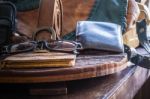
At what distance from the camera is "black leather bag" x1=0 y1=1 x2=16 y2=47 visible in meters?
0.52

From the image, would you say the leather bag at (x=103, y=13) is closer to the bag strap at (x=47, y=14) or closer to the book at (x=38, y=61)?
the bag strap at (x=47, y=14)

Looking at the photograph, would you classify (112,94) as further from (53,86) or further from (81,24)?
(81,24)

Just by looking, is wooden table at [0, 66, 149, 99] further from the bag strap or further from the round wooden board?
the bag strap

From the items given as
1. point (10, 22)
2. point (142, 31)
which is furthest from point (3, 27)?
point (142, 31)

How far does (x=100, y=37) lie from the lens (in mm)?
505

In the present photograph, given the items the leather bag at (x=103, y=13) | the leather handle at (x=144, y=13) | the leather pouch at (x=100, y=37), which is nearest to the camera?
the leather pouch at (x=100, y=37)

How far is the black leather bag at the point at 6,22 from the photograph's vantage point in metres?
0.52

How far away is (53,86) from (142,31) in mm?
460

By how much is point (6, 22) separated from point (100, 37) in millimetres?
164

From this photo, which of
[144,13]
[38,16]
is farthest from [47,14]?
[144,13]

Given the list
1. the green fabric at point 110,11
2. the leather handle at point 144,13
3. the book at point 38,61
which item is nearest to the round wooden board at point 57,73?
the book at point 38,61

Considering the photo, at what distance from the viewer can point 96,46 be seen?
49cm

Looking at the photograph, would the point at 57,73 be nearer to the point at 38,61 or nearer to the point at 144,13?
the point at 38,61

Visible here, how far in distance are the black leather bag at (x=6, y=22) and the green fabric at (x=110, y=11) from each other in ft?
0.59
